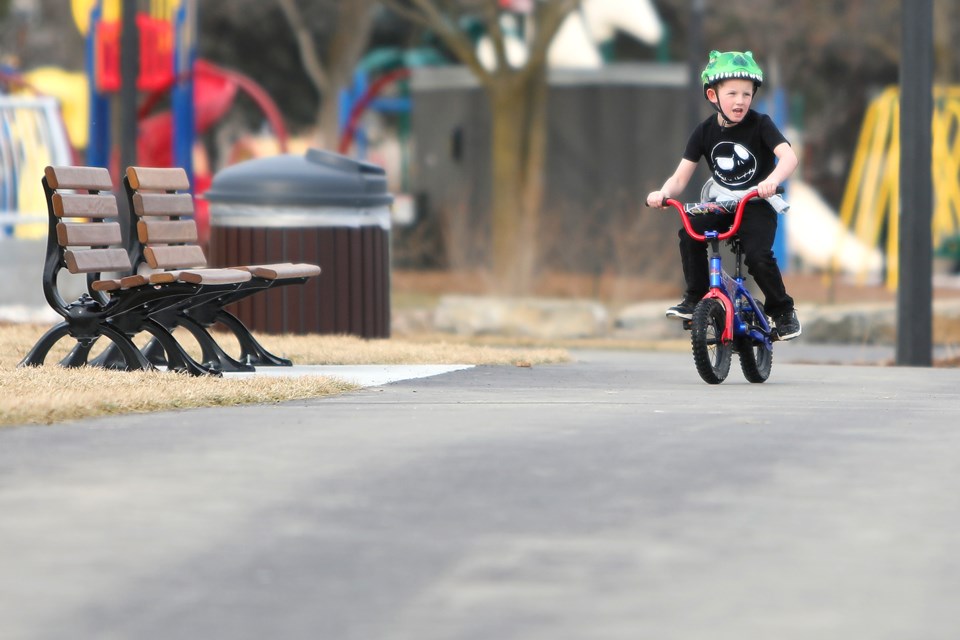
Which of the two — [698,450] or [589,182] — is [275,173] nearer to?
[698,450]

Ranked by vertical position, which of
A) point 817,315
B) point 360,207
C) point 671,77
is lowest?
point 817,315

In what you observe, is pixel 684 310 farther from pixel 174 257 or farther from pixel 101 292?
pixel 101 292

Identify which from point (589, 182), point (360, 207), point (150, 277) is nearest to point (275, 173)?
point (360, 207)

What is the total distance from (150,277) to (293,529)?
3.64m

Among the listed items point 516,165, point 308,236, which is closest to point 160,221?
point 308,236

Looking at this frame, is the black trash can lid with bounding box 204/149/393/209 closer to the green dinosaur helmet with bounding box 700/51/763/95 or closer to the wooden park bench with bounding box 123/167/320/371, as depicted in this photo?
the wooden park bench with bounding box 123/167/320/371

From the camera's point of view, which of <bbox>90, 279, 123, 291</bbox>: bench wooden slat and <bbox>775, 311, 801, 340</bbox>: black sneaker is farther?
<bbox>775, 311, 801, 340</bbox>: black sneaker

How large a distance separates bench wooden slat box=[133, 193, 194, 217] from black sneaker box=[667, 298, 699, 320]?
251 cm

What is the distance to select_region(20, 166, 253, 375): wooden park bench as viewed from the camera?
8.53m

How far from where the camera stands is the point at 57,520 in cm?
Result: 504

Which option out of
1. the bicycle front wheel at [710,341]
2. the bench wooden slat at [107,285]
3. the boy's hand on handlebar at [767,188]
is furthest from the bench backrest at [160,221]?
the boy's hand on handlebar at [767,188]

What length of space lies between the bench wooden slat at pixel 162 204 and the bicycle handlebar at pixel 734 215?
8.05 ft

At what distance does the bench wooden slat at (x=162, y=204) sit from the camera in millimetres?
9203

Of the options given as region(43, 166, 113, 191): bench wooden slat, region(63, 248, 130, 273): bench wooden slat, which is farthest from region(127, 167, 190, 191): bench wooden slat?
region(63, 248, 130, 273): bench wooden slat
